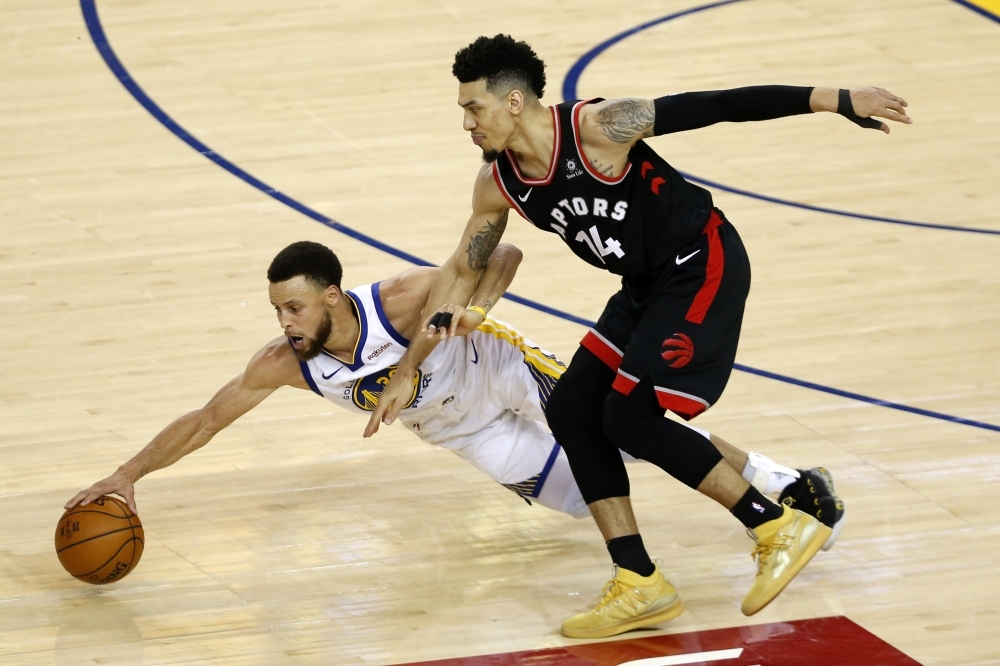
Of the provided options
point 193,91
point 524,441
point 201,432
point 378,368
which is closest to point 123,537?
point 201,432

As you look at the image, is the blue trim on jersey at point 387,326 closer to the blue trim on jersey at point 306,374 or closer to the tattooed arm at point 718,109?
the blue trim on jersey at point 306,374

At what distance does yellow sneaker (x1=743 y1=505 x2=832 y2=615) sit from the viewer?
491 centimetres

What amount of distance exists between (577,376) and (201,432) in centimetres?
153

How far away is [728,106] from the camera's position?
15.8 feet

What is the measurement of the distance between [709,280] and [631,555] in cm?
105

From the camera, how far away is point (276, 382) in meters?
5.57

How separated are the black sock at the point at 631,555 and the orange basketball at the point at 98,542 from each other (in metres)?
1.85

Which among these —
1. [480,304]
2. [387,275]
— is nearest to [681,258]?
[480,304]

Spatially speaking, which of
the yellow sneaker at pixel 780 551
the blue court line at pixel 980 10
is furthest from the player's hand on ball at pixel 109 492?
the blue court line at pixel 980 10

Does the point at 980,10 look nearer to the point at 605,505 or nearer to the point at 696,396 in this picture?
the point at 696,396

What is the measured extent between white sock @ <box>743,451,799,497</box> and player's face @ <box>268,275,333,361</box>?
1812mm

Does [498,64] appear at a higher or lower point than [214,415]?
higher

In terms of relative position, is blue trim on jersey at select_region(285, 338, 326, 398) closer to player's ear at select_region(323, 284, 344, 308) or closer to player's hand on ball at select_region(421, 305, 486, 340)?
player's ear at select_region(323, 284, 344, 308)

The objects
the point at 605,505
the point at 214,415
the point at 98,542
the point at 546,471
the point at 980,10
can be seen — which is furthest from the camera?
the point at 980,10
